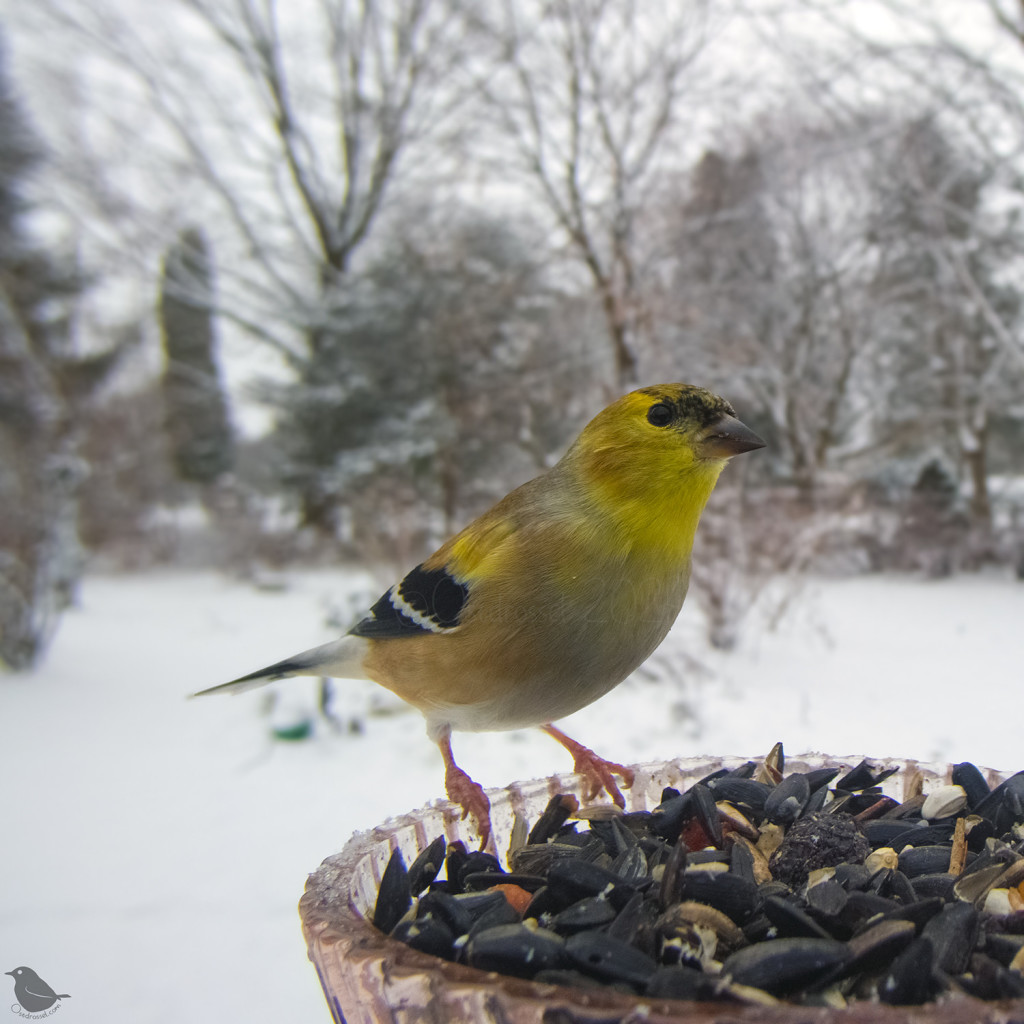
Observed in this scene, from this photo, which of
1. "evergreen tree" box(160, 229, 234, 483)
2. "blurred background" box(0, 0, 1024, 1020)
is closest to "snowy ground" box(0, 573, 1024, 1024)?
"blurred background" box(0, 0, 1024, 1020)

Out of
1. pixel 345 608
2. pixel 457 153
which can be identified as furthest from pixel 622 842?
pixel 457 153

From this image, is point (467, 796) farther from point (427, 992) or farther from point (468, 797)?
point (427, 992)

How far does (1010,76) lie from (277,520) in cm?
656

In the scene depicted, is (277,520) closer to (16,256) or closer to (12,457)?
(16,256)

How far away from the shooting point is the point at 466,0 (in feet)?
19.2

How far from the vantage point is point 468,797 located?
78cm

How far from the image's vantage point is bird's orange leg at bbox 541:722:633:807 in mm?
854

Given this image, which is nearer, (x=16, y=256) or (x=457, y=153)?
(x=16, y=256)

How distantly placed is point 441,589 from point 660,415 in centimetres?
27

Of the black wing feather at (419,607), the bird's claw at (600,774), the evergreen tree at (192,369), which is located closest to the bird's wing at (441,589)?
the black wing feather at (419,607)

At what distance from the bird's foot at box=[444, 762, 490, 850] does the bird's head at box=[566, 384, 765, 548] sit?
1.03 ft

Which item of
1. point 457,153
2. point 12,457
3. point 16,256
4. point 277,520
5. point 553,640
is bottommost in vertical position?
point 277,520

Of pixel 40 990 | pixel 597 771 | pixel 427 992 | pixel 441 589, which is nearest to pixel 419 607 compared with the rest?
pixel 441 589

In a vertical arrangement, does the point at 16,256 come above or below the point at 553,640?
above
